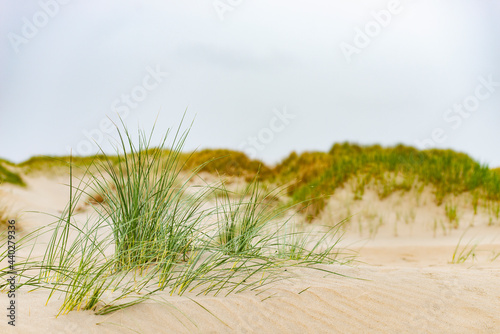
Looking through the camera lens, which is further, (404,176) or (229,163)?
(229,163)

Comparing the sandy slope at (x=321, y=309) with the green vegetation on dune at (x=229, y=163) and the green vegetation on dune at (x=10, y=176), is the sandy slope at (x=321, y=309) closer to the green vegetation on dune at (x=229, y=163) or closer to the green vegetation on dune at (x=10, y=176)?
the green vegetation on dune at (x=10, y=176)

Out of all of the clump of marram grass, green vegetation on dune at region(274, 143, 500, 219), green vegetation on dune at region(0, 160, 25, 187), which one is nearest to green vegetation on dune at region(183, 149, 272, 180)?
green vegetation on dune at region(274, 143, 500, 219)

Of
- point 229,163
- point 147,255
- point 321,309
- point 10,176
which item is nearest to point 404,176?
point 229,163

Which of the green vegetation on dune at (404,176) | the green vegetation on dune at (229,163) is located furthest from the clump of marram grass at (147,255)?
the green vegetation on dune at (229,163)

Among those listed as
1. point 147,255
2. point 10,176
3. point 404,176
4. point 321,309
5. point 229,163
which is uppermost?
point 229,163

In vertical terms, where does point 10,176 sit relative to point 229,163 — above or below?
below

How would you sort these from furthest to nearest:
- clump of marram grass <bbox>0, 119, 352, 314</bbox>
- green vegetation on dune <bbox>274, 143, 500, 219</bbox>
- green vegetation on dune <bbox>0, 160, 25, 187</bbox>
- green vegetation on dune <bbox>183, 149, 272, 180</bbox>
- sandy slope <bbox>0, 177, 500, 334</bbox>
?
1. green vegetation on dune <bbox>183, 149, 272, 180</bbox>
2. green vegetation on dune <bbox>0, 160, 25, 187</bbox>
3. green vegetation on dune <bbox>274, 143, 500, 219</bbox>
4. clump of marram grass <bbox>0, 119, 352, 314</bbox>
5. sandy slope <bbox>0, 177, 500, 334</bbox>

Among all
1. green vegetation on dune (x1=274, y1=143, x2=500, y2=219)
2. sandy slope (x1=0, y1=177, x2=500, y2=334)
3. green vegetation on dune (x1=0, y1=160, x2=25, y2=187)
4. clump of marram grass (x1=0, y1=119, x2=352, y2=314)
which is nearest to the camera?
sandy slope (x1=0, y1=177, x2=500, y2=334)

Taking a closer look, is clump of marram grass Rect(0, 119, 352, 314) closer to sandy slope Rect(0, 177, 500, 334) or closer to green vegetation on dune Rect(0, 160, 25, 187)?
sandy slope Rect(0, 177, 500, 334)

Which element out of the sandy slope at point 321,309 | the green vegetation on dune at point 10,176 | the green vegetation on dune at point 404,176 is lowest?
the sandy slope at point 321,309

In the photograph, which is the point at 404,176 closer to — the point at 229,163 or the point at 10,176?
the point at 229,163

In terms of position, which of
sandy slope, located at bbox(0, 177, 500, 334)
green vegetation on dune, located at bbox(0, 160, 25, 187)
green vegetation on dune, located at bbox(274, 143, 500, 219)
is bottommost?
sandy slope, located at bbox(0, 177, 500, 334)

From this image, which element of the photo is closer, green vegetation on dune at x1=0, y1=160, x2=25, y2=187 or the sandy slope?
the sandy slope

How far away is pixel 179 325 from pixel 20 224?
515 cm
